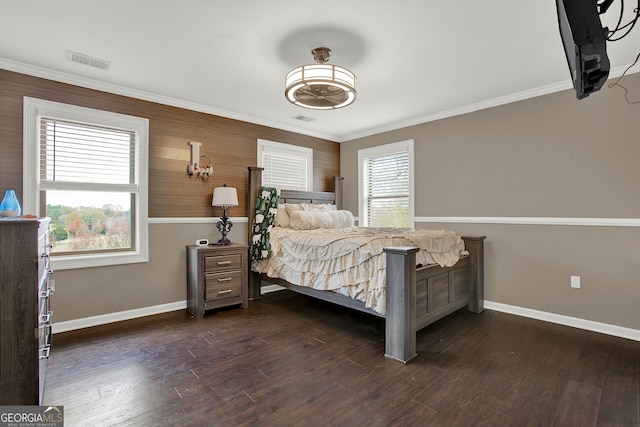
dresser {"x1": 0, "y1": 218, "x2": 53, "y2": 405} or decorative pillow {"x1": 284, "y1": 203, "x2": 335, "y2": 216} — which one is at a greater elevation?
decorative pillow {"x1": 284, "y1": 203, "x2": 335, "y2": 216}

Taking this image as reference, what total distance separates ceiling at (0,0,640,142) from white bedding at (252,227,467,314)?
1631 millimetres

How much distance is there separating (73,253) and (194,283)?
3.99ft

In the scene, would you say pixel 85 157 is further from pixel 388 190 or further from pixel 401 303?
pixel 388 190

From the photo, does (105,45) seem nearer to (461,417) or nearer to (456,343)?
(461,417)

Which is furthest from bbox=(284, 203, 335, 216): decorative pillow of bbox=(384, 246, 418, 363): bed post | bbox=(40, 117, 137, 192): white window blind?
bbox=(384, 246, 418, 363): bed post

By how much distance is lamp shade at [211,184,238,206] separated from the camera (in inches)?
149

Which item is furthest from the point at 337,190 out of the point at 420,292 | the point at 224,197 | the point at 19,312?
the point at 19,312

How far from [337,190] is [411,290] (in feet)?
10.3

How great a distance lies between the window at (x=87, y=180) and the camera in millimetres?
2936

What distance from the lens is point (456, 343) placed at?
2.76 metres

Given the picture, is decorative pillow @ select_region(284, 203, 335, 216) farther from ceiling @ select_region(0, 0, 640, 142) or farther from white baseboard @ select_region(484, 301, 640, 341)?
white baseboard @ select_region(484, 301, 640, 341)

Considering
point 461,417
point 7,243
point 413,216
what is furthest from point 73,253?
point 413,216

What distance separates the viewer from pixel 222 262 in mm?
3621

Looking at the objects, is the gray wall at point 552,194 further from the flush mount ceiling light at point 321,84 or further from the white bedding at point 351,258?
the flush mount ceiling light at point 321,84
